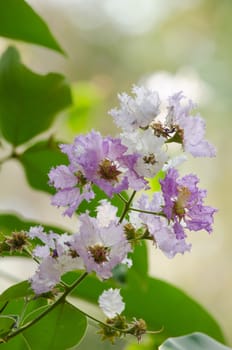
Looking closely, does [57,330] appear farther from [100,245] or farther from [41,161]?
[41,161]

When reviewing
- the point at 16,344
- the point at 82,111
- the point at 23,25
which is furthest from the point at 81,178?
the point at 82,111

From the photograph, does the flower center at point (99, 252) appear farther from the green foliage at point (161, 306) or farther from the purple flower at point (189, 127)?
the green foliage at point (161, 306)

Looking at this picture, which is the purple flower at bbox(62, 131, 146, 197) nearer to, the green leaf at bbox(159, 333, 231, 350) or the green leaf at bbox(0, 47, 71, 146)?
the green leaf at bbox(159, 333, 231, 350)

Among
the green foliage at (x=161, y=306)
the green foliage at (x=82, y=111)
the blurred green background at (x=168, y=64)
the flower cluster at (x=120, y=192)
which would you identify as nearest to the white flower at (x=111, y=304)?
the flower cluster at (x=120, y=192)

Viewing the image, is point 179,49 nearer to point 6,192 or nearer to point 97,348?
point 6,192

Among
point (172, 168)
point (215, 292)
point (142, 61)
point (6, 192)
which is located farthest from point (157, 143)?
point (142, 61)

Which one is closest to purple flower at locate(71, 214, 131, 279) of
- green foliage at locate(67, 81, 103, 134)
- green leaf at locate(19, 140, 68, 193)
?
green leaf at locate(19, 140, 68, 193)
